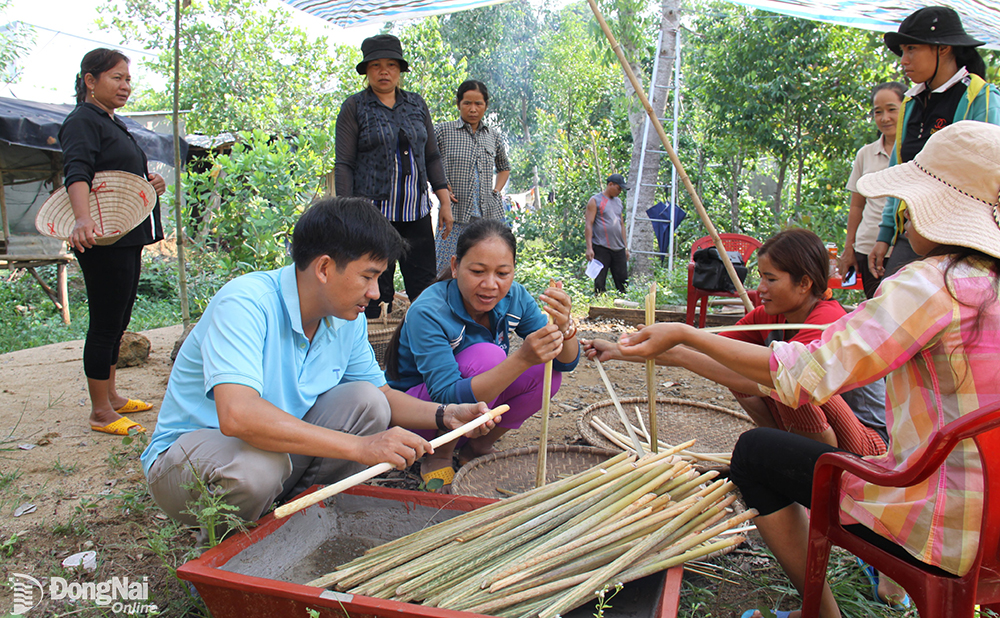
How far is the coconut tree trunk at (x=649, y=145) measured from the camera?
8336mm

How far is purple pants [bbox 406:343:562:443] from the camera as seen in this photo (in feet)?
8.86

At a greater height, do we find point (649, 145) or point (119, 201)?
point (649, 145)

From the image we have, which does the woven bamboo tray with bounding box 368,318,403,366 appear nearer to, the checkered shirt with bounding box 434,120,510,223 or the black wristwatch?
the checkered shirt with bounding box 434,120,510,223

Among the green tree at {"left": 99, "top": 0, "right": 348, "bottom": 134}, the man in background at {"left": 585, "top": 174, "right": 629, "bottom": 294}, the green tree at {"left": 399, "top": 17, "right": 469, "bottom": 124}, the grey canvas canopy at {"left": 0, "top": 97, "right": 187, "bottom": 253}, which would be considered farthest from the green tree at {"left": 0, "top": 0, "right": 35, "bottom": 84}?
the man in background at {"left": 585, "top": 174, "right": 629, "bottom": 294}

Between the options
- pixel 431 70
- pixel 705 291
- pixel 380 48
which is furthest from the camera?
pixel 431 70

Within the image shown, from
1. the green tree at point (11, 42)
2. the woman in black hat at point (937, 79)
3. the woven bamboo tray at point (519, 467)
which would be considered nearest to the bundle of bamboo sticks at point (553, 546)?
the woven bamboo tray at point (519, 467)

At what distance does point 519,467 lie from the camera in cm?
289

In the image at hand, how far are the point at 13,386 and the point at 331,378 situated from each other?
3340 mm

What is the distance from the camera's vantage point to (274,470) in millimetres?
1948

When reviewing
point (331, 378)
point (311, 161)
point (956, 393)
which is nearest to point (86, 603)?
point (331, 378)

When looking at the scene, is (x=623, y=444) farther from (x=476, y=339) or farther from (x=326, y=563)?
(x=326, y=563)

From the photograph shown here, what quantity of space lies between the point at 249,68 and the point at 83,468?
12935mm

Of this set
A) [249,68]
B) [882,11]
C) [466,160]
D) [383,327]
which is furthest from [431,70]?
[882,11]

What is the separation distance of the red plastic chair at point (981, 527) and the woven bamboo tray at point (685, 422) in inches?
69.0
